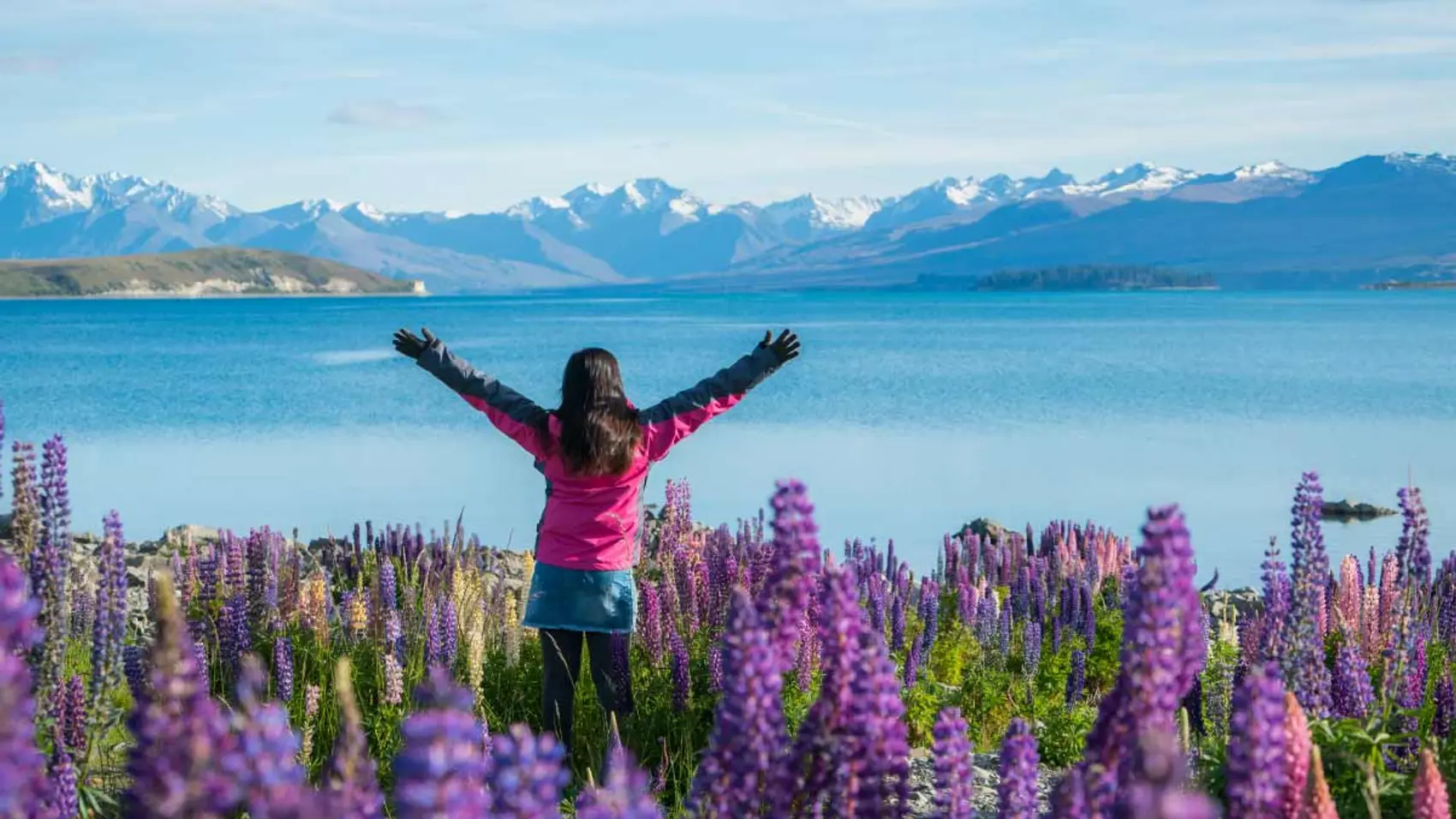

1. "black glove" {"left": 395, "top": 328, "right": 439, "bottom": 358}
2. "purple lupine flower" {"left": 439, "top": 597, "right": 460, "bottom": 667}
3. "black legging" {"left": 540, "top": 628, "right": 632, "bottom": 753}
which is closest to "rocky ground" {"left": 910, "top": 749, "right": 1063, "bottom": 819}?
"black legging" {"left": 540, "top": 628, "right": 632, "bottom": 753}

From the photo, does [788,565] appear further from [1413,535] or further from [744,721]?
[1413,535]

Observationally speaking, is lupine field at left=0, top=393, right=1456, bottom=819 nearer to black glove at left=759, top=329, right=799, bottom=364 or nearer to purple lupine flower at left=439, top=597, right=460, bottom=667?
purple lupine flower at left=439, top=597, right=460, bottom=667

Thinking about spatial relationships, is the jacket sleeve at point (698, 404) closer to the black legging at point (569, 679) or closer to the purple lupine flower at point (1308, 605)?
the black legging at point (569, 679)

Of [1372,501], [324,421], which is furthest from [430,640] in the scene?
[324,421]

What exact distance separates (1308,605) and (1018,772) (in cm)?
307

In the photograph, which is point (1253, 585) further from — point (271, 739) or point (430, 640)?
point (271, 739)

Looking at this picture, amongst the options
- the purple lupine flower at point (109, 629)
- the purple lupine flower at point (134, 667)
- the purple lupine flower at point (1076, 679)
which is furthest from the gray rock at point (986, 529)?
the purple lupine flower at point (109, 629)

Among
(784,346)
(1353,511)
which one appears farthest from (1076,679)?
(1353,511)

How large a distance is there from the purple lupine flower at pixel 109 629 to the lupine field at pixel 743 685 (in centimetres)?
1

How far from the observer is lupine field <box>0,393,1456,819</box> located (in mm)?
2428

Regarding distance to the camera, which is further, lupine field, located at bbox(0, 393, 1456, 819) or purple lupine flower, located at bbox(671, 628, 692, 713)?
purple lupine flower, located at bbox(671, 628, 692, 713)

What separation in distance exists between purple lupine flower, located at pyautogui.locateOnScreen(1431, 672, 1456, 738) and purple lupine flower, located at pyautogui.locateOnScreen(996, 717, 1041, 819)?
4.23 metres

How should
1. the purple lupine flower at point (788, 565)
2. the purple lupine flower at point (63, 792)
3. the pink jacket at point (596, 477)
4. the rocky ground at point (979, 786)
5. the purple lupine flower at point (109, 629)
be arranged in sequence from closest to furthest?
1. the purple lupine flower at point (788, 565)
2. the purple lupine flower at point (63, 792)
3. the purple lupine flower at point (109, 629)
4. the rocky ground at point (979, 786)
5. the pink jacket at point (596, 477)

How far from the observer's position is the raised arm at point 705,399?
8.63m
